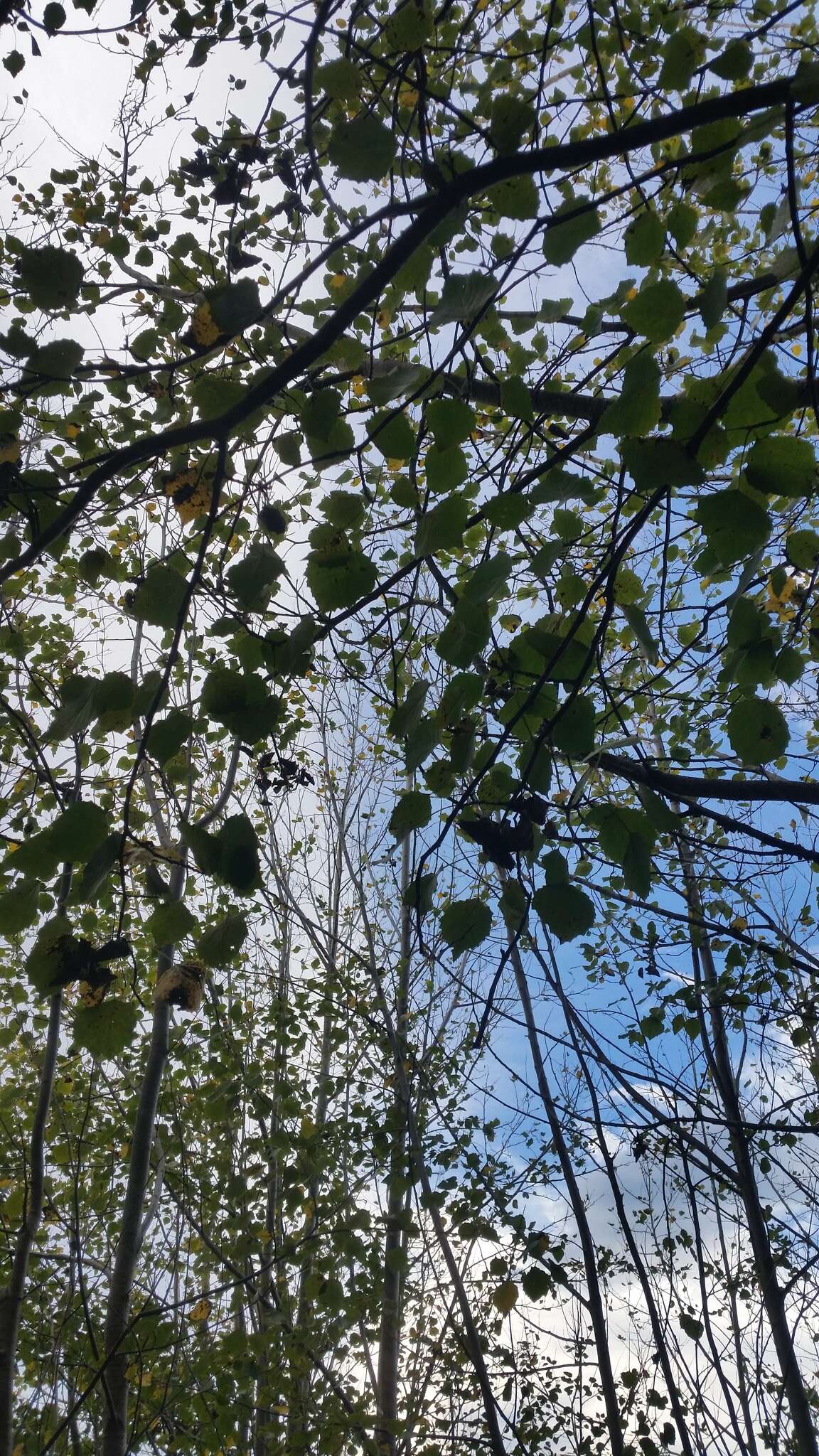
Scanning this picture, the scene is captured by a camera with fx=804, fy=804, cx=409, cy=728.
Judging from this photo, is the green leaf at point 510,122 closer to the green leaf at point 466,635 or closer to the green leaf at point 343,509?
the green leaf at point 343,509

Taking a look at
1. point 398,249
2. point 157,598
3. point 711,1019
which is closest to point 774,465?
point 398,249

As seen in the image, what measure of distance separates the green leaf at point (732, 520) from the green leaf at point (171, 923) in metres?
0.81

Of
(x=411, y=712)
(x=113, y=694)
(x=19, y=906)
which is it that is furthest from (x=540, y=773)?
(x=19, y=906)

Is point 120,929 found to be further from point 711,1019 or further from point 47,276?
point 711,1019

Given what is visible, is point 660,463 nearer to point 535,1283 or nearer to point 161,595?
point 161,595

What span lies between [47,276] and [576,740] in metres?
0.93

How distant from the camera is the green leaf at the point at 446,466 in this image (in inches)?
39.4

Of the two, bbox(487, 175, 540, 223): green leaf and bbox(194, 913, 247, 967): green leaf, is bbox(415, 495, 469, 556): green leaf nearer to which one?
bbox(487, 175, 540, 223): green leaf

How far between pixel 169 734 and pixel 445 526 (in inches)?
17.5

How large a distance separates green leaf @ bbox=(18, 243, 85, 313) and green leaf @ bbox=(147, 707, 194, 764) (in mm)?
584

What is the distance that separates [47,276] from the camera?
1055 millimetres

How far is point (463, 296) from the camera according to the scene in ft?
3.16

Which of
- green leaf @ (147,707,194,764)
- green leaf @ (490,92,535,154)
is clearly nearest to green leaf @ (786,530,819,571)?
green leaf @ (490,92,535,154)

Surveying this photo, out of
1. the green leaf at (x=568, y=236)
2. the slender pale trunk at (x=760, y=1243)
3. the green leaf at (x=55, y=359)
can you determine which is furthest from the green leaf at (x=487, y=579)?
the slender pale trunk at (x=760, y=1243)
